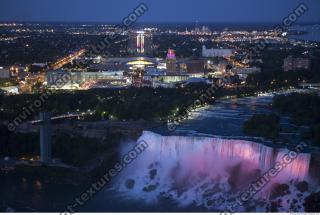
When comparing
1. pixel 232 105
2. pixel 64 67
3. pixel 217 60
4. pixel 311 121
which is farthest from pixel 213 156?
pixel 217 60

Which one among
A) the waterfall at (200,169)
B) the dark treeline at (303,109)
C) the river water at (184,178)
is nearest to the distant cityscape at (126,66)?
the dark treeline at (303,109)

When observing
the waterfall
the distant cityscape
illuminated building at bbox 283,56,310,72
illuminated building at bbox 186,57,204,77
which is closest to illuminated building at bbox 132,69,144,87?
the distant cityscape

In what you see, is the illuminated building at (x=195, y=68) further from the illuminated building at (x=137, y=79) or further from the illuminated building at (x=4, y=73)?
the illuminated building at (x=4, y=73)

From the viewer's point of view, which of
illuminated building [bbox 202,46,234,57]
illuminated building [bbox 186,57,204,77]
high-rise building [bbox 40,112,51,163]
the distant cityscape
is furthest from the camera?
illuminated building [bbox 202,46,234,57]

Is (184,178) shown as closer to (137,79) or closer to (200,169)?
(200,169)

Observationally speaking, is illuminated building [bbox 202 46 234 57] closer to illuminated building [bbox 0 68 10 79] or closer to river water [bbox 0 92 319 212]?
illuminated building [bbox 0 68 10 79]

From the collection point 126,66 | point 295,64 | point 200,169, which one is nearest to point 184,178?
point 200,169

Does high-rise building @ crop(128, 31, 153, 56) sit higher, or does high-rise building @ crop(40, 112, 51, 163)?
high-rise building @ crop(128, 31, 153, 56)

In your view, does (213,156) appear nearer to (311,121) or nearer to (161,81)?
(311,121)

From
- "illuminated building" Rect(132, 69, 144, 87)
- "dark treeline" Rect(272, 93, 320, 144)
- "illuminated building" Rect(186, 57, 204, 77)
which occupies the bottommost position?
"dark treeline" Rect(272, 93, 320, 144)
